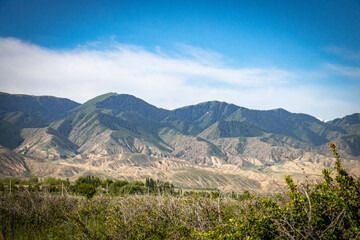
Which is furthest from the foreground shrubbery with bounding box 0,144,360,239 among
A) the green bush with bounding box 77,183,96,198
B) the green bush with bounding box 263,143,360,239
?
the green bush with bounding box 77,183,96,198

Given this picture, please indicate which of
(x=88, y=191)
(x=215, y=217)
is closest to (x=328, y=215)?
(x=215, y=217)

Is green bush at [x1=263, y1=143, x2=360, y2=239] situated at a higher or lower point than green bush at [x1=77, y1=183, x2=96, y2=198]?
higher

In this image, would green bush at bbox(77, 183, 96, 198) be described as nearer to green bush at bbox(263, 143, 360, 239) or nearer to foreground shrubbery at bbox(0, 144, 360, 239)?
foreground shrubbery at bbox(0, 144, 360, 239)

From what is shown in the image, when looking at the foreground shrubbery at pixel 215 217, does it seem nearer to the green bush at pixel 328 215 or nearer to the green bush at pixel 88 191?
the green bush at pixel 328 215

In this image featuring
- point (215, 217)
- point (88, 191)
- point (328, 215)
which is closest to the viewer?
point (328, 215)

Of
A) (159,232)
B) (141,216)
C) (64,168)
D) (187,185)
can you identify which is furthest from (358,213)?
(64,168)

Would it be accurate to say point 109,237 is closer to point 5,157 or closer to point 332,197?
point 332,197

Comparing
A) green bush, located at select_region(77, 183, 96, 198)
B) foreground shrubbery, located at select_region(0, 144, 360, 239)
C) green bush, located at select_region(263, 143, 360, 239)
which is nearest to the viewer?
green bush, located at select_region(263, 143, 360, 239)

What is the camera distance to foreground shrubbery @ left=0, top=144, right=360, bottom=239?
5.32 meters

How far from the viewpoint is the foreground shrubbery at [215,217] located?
5324 mm

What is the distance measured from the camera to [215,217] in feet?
45.8

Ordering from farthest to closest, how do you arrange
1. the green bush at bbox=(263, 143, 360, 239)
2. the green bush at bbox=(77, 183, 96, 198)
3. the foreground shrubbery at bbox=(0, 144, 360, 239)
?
the green bush at bbox=(77, 183, 96, 198), the foreground shrubbery at bbox=(0, 144, 360, 239), the green bush at bbox=(263, 143, 360, 239)

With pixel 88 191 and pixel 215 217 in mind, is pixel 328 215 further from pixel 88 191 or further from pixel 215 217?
pixel 88 191

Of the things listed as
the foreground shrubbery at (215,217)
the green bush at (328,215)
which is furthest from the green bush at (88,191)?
the green bush at (328,215)
